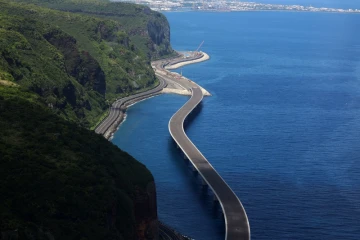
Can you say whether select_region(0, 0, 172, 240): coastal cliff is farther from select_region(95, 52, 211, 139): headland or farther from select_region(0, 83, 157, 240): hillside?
select_region(95, 52, 211, 139): headland

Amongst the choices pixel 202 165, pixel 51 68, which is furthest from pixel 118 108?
pixel 202 165

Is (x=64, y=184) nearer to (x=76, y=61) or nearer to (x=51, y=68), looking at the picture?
(x=51, y=68)

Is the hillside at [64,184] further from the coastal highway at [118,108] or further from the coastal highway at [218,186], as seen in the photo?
the coastal highway at [118,108]

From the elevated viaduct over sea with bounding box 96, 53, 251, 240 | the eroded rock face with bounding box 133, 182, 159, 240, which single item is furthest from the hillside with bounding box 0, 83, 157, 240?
the elevated viaduct over sea with bounding box 96, 53, 251, 240

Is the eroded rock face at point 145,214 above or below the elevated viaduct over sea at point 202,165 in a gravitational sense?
above

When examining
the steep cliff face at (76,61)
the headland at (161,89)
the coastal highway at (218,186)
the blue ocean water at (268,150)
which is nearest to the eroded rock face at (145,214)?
the coastal highway at (218,186)
